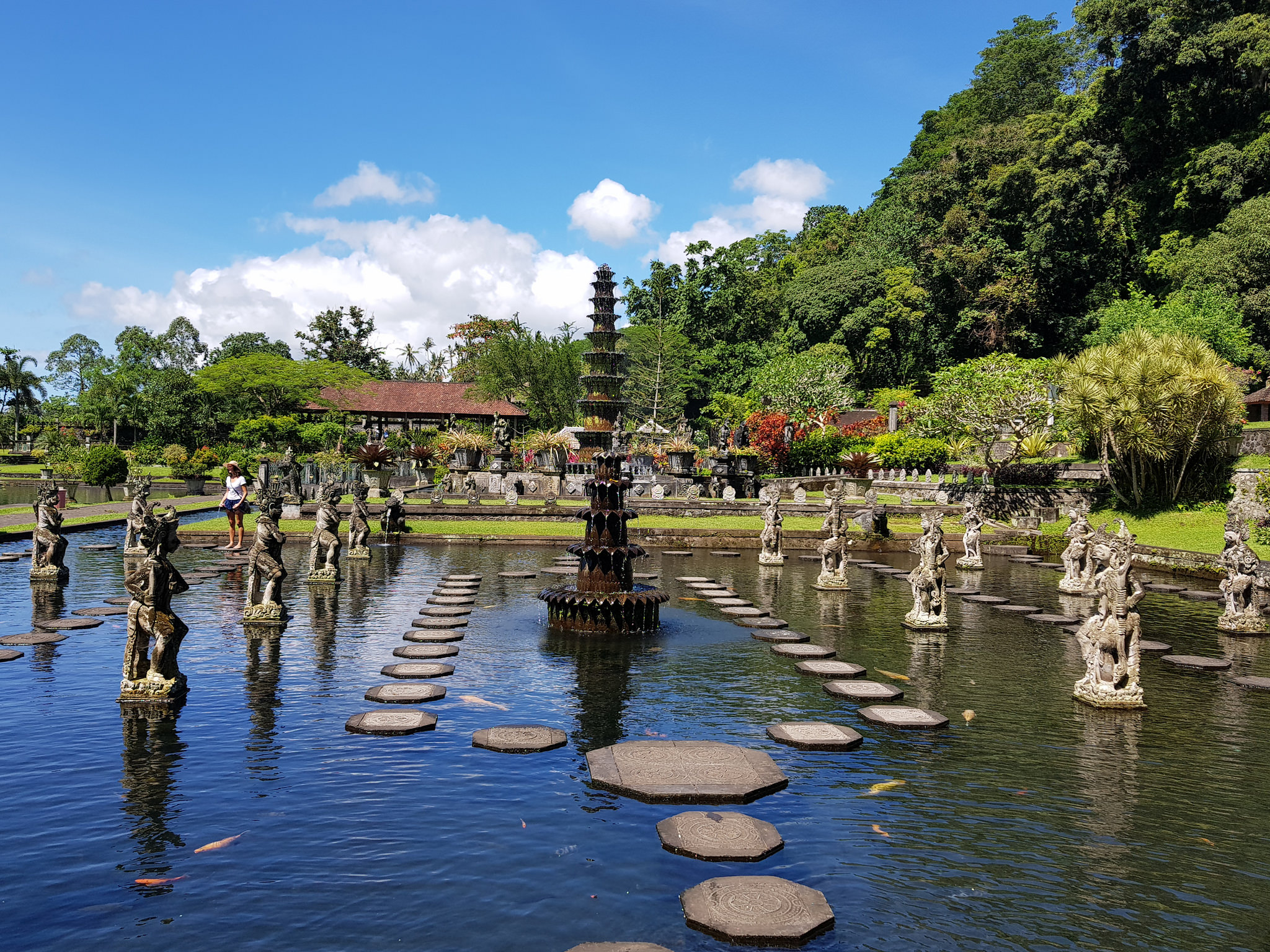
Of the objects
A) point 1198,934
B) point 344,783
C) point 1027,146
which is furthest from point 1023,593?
point 1027,146

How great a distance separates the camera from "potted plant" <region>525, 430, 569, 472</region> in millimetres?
52562

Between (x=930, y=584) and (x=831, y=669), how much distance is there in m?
4.39

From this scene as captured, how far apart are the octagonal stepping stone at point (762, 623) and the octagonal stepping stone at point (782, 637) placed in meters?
0.66

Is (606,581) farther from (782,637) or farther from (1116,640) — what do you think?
(1116,640)

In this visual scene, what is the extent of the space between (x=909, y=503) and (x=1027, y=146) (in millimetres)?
39402

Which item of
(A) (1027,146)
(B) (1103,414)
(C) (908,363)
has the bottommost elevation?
(B) (1103,414)

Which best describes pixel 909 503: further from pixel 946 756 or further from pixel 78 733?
pixel 78 733

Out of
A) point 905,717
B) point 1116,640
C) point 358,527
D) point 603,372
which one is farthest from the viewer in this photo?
point 603,372

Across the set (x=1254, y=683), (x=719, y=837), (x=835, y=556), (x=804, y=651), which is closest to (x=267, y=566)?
(x=804, y=651)

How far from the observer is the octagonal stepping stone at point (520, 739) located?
9.04 metres

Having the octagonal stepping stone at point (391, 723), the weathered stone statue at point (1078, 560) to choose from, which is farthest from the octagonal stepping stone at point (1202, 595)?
the octagonal stepping stone at point (391, 723)

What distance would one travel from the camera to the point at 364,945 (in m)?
5.34

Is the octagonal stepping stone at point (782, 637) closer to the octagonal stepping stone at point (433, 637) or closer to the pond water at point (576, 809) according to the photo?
the pond water at point (576, 809)

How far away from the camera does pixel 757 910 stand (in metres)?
5.82
